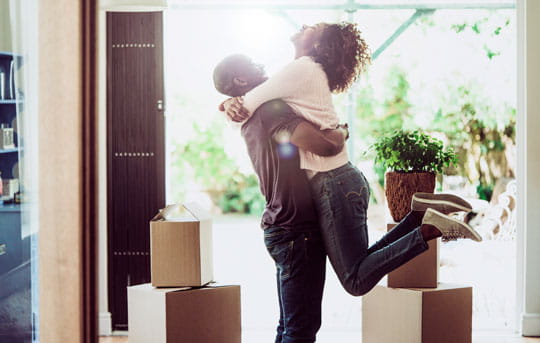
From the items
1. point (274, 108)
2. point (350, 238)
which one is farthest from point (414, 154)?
point (274, 108)

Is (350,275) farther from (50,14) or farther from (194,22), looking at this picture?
(194,22)

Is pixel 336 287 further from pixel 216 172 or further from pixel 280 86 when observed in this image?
pixel 216 172

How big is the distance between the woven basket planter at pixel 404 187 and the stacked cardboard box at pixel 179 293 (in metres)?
0.80

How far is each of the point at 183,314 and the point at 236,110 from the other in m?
0.85

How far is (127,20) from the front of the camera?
11.6 ft

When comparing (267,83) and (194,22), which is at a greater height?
(194,22)

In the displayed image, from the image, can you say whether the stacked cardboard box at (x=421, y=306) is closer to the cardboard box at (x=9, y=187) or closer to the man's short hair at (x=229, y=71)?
the man's short hair at (x=229, y=71)

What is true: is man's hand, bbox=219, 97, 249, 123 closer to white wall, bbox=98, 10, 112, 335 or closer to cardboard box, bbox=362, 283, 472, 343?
cardboard box, bbox=362, 283, 472, 343

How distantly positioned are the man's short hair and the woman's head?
0.75 ft

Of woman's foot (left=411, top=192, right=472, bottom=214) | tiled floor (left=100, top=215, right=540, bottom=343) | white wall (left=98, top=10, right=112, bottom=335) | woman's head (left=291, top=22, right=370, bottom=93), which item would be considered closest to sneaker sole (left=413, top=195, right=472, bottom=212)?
woman's foot (left=411, top=192, right=472, bottom=214)

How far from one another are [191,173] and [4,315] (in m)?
7.02
